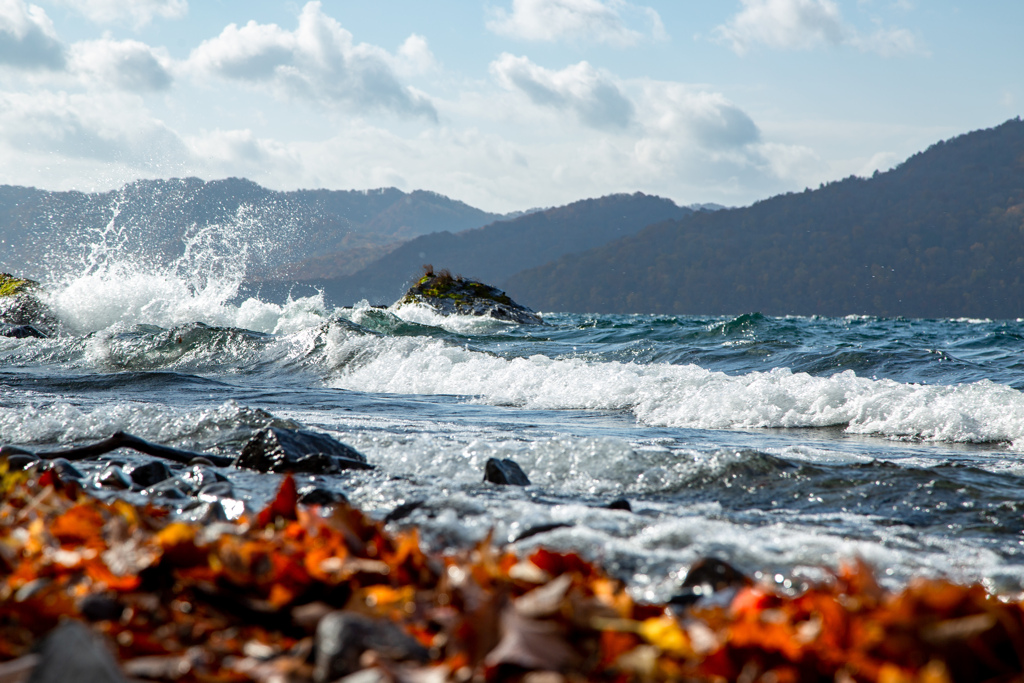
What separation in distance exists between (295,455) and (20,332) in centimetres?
1652

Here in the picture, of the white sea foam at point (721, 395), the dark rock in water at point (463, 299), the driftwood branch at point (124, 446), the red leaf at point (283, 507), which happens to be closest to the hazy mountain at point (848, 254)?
the dark rock in water at point (463, 299)

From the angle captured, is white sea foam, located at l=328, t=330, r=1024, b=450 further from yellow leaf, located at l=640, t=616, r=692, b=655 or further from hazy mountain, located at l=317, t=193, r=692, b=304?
hazy mountain, located at l=317, t=193, r=692, b=304

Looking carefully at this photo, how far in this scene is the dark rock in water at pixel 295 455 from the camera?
3.94 meters

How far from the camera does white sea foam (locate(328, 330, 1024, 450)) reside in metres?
6.99

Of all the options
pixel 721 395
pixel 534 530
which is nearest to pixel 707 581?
pixel 534 530

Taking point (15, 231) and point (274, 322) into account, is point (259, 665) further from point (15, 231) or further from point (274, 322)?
point (15, 231)

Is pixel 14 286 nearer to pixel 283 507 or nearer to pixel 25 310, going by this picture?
pixel 25 310

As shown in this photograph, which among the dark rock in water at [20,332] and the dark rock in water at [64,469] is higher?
the dark rock in water at [20,332]

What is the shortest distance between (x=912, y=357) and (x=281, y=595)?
42.0 ft

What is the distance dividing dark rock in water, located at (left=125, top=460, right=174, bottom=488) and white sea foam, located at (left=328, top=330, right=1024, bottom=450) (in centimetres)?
525

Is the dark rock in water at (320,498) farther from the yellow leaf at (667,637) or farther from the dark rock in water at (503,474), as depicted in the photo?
the yellow leaf at (667,637)

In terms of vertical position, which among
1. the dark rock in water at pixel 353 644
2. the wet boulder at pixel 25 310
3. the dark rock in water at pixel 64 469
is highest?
the wet boulder at pixel 25 310

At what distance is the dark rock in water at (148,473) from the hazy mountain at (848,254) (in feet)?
370

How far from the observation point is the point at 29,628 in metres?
1.32
